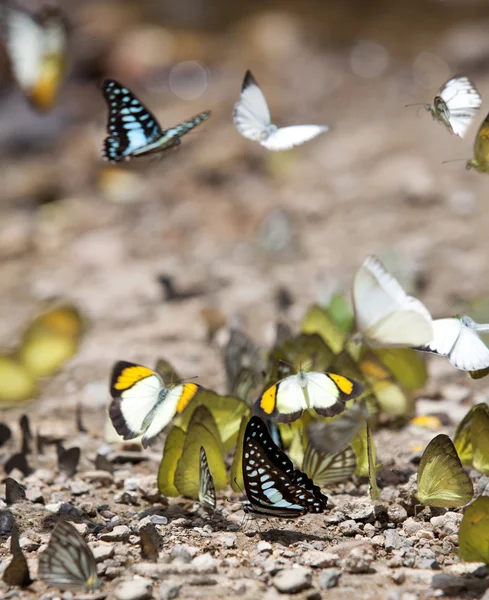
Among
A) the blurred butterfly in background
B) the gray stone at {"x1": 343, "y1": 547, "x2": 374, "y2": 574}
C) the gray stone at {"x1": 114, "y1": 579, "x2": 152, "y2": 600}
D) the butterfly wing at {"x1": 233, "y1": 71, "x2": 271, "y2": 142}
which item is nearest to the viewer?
the gray stone at {"x1": 114, "y1": 579, "x2": 152, "y2": 600}

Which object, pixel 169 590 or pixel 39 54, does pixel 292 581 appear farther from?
pixel 39 54

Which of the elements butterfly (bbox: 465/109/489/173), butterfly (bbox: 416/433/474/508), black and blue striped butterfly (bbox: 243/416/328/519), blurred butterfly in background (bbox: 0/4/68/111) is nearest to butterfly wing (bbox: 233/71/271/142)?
butterfly (bbox: 465/109/489/173)

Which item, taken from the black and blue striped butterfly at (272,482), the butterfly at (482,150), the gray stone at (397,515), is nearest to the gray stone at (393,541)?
the gray stone at (397,515)

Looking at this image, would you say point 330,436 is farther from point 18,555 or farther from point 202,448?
point 18,555

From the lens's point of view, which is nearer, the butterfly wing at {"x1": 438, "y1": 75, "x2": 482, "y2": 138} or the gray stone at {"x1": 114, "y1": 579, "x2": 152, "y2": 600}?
the gray stone at {"x1": 114, "y1": 579, "x2": 152, "y2": 600}

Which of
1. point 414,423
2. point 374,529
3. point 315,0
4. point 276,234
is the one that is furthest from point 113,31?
point 374,529

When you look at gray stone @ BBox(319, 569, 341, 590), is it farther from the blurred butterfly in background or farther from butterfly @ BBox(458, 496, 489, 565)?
the blurred butterfly in background
